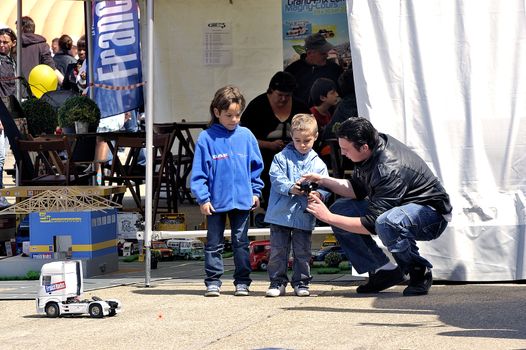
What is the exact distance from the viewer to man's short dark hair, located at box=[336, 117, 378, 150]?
7.95 meters

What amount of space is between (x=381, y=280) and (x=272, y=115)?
13.2 ft

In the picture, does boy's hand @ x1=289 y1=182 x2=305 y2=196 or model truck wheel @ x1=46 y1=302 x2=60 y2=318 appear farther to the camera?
boy's hand @ x1=289 y1=182 x2=305 y2=196

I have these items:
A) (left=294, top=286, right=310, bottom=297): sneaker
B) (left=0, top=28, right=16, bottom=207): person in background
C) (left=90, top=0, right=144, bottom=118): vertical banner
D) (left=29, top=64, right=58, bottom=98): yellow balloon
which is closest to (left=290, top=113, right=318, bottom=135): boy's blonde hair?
(left=294, top=286, right=310, bottom=297): sneaker

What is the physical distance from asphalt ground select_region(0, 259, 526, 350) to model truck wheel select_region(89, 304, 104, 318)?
8cm

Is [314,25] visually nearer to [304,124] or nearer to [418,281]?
[304,124]

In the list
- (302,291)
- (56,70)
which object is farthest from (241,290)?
(56,70)

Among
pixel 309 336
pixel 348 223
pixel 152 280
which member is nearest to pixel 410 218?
pixel 348 223

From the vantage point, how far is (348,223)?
26.3 feet

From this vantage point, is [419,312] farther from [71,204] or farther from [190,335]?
[71,204]

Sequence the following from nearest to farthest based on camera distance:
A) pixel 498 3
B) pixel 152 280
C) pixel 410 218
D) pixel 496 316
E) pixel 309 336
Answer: pixel 309 336
pixel 496 316
pixel 410 218
pixel 498 3
pixel 152 280

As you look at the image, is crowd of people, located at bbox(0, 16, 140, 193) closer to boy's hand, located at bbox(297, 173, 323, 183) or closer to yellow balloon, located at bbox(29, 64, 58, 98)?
yellow balloon, located at bbox(29, 64, 58, 98)

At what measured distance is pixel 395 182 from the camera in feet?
26.3

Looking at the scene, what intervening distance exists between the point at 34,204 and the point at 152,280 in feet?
4.00

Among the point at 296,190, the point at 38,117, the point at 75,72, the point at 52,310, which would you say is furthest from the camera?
the point at 75,72
